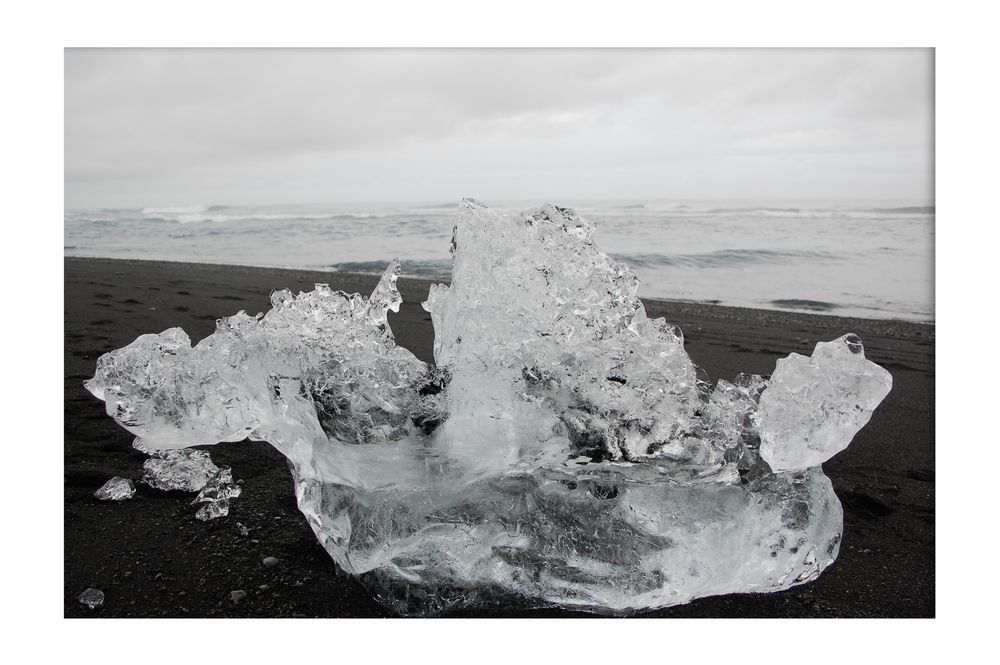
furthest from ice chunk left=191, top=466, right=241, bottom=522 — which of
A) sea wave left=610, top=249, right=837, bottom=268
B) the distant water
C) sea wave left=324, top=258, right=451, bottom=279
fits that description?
sea wave left=610, top=249, right=837, bottom=268

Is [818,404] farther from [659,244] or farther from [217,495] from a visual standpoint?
[659,244]

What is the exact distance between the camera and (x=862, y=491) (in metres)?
2.70

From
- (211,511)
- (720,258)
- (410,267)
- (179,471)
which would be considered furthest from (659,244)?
(211,511)

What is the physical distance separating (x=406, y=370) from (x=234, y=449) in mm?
1135

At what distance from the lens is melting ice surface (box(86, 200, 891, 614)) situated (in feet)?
6.14

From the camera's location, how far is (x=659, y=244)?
940 centimetres

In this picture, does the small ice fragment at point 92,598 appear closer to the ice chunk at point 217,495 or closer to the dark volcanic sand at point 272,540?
the dark volcanic sand at point 272,540

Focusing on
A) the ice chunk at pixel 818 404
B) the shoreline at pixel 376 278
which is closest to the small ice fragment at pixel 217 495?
the ice chunk at pixel 818 404

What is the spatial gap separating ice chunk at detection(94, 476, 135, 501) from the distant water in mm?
4311

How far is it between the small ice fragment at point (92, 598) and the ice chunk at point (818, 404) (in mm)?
1871

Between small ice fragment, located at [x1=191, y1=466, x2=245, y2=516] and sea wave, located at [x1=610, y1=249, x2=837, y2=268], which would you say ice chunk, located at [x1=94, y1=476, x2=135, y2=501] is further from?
sea wave, located at [x1=610, y1=249, x2=837, y2=268]

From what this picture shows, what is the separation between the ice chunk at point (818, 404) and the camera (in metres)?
1.82

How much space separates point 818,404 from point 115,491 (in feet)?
7.47
